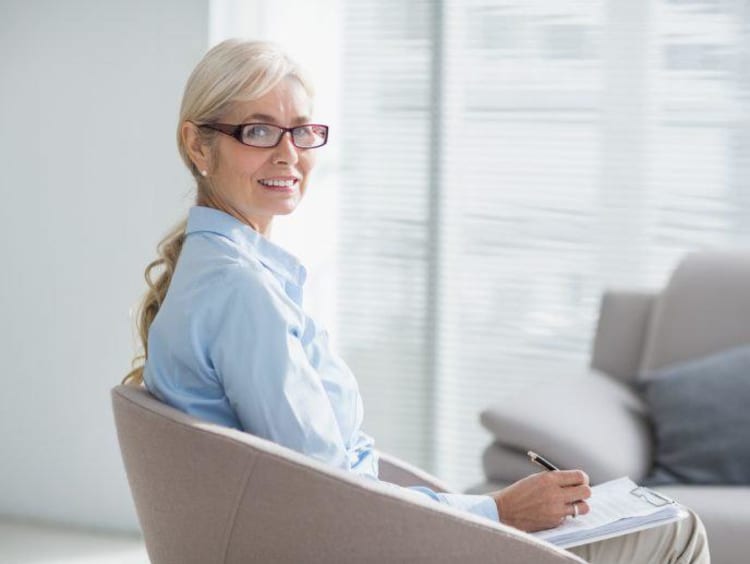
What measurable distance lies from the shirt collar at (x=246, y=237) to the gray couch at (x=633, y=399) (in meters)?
1.04

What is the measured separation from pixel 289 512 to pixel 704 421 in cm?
148

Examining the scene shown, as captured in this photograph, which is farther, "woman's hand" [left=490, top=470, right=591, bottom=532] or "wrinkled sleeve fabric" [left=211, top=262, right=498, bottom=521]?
"woman's hand" [left=490, top=470, right=591, bottom=532]

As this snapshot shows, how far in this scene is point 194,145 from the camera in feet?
6.46

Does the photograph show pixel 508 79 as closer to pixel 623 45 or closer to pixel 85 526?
pixel 623 45

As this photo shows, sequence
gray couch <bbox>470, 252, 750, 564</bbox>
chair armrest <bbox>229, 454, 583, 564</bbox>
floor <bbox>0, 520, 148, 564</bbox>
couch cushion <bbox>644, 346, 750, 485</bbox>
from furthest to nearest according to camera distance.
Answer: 1. floor <bbox>0, 520, 148, 564</bbox>
2. couch cushion <bbox>644, 346, 750, 485</bbox>
3. gray couch <bbox>470, 252, 750, 564</bbox>
4. chair armrest <bbox>229, 454, 583, 564</bbox>

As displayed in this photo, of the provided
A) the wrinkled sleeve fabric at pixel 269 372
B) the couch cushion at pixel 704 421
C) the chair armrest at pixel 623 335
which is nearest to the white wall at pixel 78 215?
the chair armrest at pixel 623 335

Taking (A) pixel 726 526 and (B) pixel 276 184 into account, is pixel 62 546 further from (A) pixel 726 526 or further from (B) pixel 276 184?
(B) pixel 276 184

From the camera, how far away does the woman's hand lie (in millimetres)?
1888

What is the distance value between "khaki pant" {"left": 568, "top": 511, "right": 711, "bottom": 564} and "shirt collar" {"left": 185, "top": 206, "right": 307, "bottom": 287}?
1.93 feet

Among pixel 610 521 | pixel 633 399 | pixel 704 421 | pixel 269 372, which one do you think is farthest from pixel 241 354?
pixel 633 399

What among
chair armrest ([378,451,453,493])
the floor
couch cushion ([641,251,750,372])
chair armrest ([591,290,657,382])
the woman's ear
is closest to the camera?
the woman's ear

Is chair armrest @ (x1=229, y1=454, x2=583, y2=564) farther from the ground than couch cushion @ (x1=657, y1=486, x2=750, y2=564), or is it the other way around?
chair armrest @ (x1=229, y1=454, x2=583, y2=564)

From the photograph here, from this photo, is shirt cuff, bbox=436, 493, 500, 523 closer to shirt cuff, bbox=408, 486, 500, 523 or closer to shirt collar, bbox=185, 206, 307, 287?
shirt cuff, bbox=408, 486, 500, 523

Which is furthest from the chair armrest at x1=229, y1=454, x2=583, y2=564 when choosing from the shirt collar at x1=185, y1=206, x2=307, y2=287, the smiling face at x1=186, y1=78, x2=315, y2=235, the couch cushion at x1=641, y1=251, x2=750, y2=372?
the couch cushion at x1=641, y1=251, x2=750, y2=372
